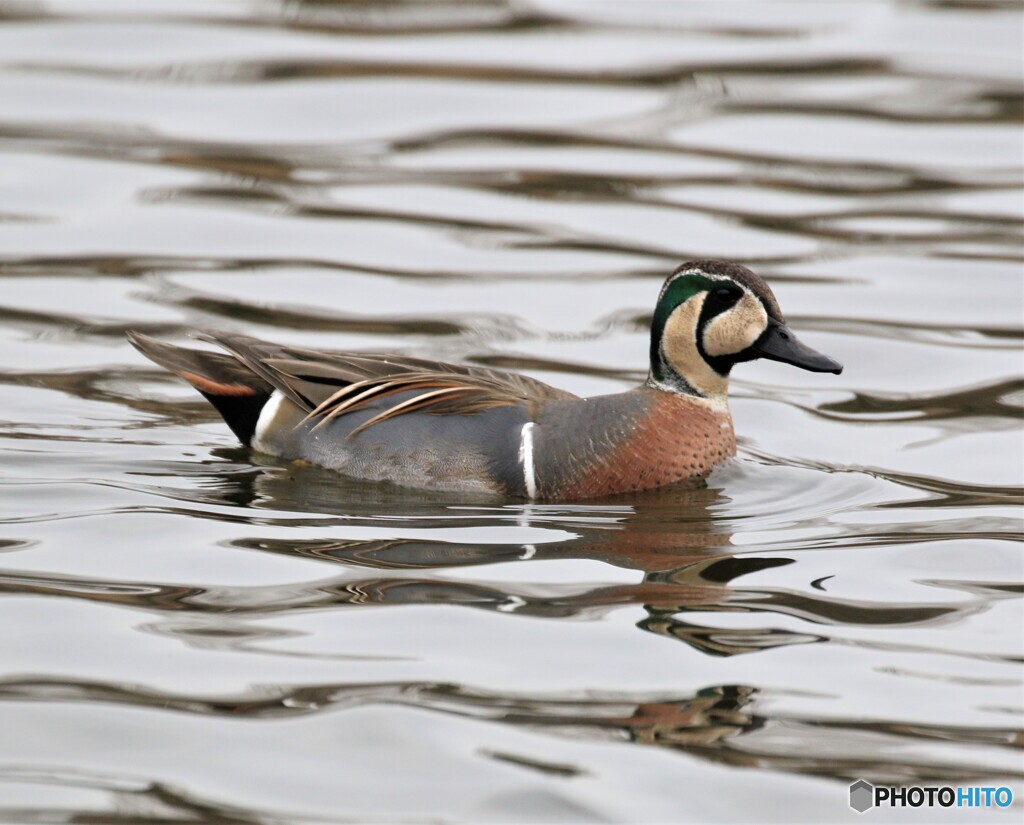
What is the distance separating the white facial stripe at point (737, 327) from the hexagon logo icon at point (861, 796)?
3.21m

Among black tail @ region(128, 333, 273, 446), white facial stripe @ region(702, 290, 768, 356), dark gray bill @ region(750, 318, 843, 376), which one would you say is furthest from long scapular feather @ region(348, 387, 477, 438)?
dark gray bill @ region(750, 318, 843, 376)

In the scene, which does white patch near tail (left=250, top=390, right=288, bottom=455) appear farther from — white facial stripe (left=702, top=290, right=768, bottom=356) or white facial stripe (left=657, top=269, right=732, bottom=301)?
white facial stripe (left=702, top=290, right=768, bottom=356)

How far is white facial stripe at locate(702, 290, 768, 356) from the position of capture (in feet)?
26.0

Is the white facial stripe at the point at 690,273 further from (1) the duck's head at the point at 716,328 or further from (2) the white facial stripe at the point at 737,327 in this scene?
(2) the white facial stripe at the point at 737,327

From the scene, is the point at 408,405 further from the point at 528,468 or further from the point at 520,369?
the point at 520,369

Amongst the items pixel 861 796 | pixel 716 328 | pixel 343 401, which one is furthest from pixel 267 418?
pixel 861 796

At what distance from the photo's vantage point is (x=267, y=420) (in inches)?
322

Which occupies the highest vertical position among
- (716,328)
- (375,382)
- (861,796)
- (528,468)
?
(716,328)

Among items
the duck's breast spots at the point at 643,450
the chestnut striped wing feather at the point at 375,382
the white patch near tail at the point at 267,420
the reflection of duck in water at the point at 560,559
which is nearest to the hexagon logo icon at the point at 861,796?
the reflection of duck in water at the point at 560,559

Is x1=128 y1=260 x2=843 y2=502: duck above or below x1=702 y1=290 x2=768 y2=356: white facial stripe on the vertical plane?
below

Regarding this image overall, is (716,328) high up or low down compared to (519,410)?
up

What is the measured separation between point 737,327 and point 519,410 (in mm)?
1002

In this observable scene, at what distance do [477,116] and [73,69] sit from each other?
326cm

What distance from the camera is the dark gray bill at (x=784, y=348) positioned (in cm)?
792
